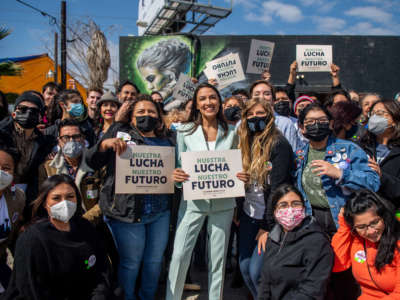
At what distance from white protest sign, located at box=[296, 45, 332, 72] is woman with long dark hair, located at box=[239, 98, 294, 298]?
4.28 m

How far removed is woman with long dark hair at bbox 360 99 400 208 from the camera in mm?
3180

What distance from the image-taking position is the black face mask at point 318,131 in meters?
3.09

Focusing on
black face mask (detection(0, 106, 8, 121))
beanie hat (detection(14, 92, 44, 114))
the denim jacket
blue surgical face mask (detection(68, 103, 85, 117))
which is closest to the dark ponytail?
the denim jacket

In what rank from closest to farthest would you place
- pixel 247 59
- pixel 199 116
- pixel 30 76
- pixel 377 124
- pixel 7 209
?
pixel 7 209
pixel 377 124
pixel 199 116
pixel 247 59
pixel 30 76

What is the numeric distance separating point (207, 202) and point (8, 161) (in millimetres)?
2028

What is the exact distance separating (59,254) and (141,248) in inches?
33.7

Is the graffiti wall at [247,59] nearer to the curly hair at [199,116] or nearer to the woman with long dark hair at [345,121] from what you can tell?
the woman with long dark hair at [345,121]

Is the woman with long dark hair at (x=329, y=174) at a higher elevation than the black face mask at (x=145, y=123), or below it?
below

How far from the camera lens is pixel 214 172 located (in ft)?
10.5

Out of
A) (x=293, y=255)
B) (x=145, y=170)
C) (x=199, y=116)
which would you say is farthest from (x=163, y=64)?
(x=293, y=255)

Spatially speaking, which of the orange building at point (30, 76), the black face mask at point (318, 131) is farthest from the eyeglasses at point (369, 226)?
the orange building at point (30, 76)

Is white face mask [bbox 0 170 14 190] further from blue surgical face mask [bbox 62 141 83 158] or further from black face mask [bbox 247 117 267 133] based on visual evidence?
black face mask [bbox 247 117 267 133]

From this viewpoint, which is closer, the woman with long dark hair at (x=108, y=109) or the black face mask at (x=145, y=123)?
the black face mask at (x=145, y=123)

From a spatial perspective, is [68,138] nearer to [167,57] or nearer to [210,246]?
[210,246]
